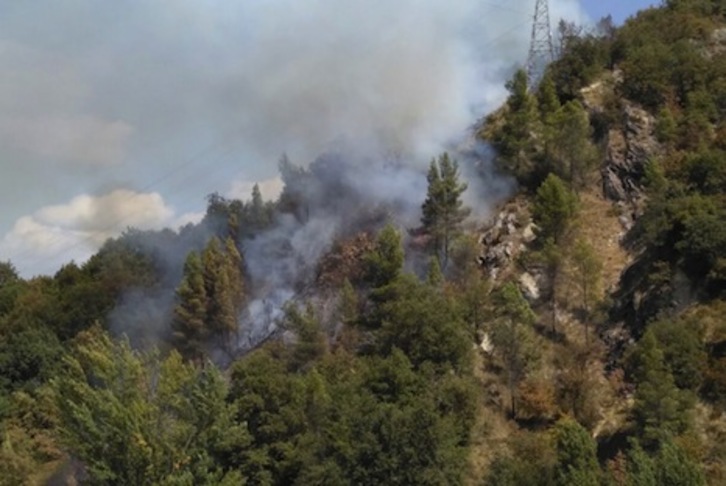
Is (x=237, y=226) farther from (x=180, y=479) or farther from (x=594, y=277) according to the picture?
(x=180, y=479)

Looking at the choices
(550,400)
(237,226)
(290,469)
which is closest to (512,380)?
(550,400)

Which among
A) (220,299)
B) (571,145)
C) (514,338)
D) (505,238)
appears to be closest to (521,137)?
(571,145)

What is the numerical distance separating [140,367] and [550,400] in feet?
84.3

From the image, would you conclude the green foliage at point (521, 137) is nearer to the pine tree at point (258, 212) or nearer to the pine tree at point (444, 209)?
the pine tree at point (444, 209)

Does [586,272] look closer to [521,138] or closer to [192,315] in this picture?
[521,138]

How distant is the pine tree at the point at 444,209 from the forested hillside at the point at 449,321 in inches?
7.8

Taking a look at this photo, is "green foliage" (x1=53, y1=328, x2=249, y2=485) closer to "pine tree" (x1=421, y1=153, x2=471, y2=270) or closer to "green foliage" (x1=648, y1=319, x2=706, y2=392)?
"green foliage" (x1=648, y1=319, x2=706, y2=392)

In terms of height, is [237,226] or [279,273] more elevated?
[237,226]

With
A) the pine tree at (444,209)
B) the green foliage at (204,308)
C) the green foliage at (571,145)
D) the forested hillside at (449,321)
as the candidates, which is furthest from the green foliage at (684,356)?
the green foliage at (204,308)

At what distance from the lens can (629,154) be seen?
2758 inches

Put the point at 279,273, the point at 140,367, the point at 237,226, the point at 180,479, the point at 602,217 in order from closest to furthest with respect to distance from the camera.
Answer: the point at 180,479 → the point at 140,367 → the point at 602,217 → the point at 279,273 → the point at 237,226

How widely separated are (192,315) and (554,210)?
3148 cm

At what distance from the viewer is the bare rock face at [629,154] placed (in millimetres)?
68438

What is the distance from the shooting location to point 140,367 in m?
44.3
